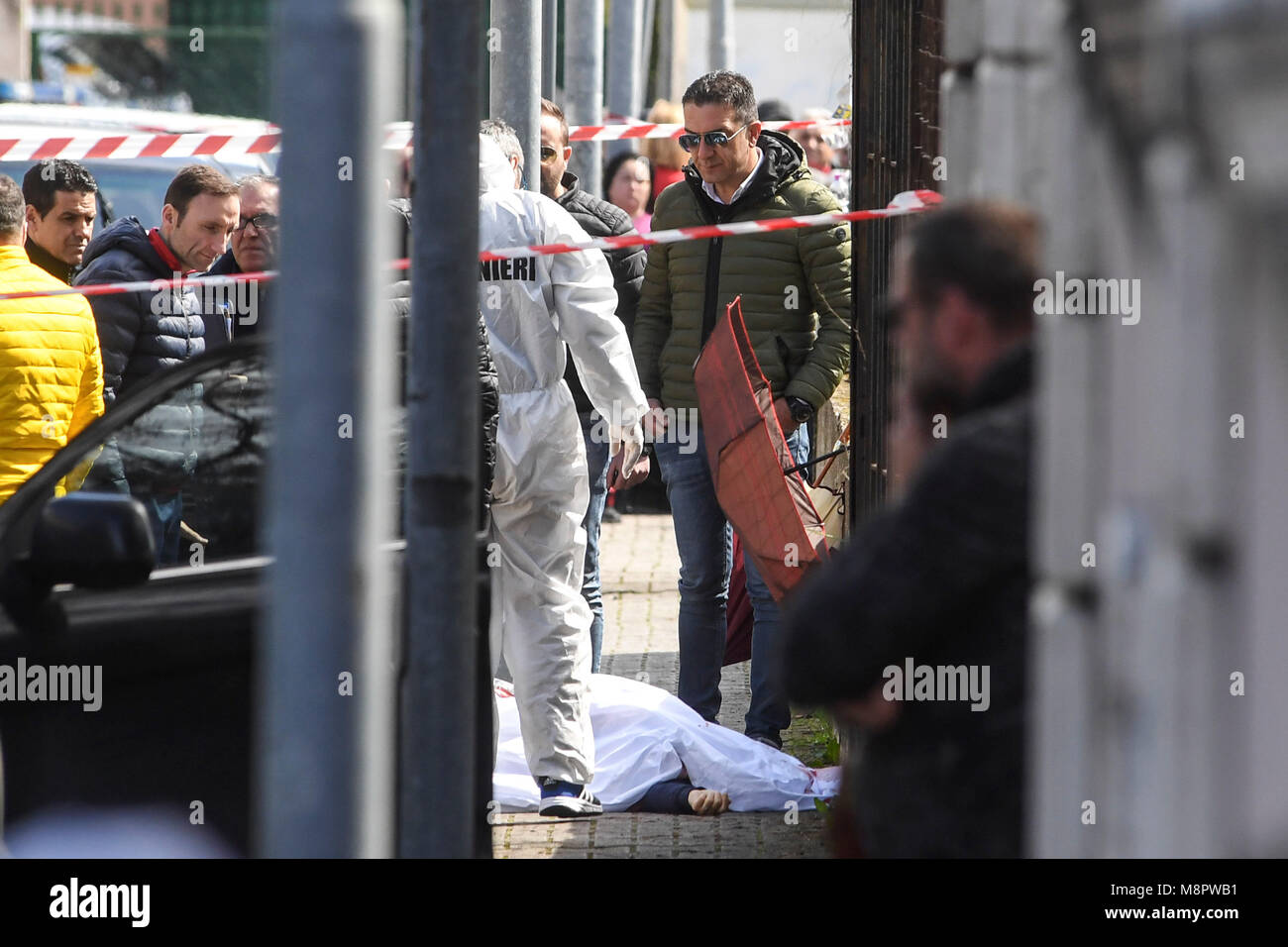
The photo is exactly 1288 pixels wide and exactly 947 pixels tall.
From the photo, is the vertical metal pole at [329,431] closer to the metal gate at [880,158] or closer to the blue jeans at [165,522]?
the blue jeans at [165,522]

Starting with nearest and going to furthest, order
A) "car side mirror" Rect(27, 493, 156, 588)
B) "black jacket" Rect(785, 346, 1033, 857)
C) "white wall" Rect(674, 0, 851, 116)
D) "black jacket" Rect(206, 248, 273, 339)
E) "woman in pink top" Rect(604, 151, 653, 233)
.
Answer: "black jacket" Rect(785, 346, 1033, 857)
"car side mirror" Rect(27, 493, 156, 588)
"black jacket" Rect(206, 248, 273, 339)
"woman in pink top" Rect(604, 151, 653, 233)
"white wall" Rect(674, 0, 851, 116)

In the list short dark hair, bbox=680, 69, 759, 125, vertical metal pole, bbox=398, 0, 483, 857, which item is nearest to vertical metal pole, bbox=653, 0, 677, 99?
short dark hair, bbox=680, 69, 759, 125

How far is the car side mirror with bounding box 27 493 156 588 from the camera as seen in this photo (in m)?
3.30

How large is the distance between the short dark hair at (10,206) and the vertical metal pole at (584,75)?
499cm

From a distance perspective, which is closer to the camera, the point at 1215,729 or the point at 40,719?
the point at 1215,729

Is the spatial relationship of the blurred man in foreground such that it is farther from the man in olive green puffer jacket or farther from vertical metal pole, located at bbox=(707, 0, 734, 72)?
vertical metal pole, located at bbox=(707, 0, 734, 72)

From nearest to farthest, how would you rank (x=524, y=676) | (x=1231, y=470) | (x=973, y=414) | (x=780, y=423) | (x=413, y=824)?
(x=1231, y=470) < (x=973, y=414) < (x=413, y=824) < (x=524, y=676) < (x=780, y=423)

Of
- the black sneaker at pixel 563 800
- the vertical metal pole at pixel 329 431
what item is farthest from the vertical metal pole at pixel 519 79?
the vertical metal pole at pixel 329 431

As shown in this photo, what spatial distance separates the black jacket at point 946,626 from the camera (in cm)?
207

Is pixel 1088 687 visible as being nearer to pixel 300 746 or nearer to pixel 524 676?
pixel 300 746

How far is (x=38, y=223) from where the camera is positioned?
6395mm

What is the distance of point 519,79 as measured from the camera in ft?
21.1

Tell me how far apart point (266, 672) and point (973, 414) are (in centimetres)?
93

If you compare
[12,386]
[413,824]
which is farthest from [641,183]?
[413,824]
